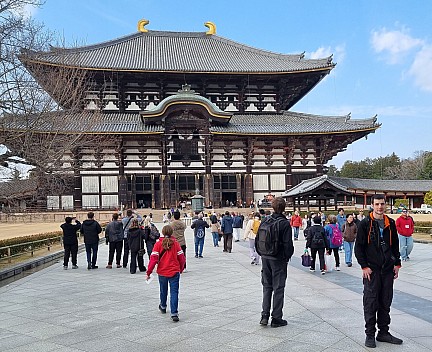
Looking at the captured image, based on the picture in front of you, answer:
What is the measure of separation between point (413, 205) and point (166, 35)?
109 ft

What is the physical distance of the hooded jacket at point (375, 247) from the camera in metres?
5.47

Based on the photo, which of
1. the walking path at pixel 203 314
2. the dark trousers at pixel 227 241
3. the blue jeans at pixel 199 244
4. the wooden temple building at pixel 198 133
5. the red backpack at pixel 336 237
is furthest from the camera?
the wooden temple building at pixel 198 133

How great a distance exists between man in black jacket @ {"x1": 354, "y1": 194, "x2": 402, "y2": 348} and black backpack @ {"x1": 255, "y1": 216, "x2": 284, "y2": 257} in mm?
1183

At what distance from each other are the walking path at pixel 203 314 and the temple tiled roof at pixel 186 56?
31129mm

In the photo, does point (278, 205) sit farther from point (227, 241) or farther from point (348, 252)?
point (227, 241)

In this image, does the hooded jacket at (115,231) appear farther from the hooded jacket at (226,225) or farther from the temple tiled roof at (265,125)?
the temple tiled roof at (265,125)

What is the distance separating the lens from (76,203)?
121 ft

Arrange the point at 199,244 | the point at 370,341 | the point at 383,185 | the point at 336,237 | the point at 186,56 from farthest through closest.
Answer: the point at 186,56 → the point at 383,185 → the point at 199,244 → the point at 336,237 → the point at 370,341

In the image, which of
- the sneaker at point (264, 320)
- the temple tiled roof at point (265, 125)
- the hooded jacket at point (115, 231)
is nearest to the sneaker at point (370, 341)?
the sneaker at point (264, 320)

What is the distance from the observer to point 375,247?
18.0 feet

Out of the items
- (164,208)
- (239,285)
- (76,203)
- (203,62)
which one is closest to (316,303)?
(239,285)

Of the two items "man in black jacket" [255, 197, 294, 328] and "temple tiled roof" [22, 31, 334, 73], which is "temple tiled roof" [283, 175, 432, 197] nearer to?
"temple tiled roof" [22, 31, 334, 73]

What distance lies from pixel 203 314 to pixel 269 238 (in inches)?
76.5

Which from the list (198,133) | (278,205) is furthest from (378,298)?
(198,133)
